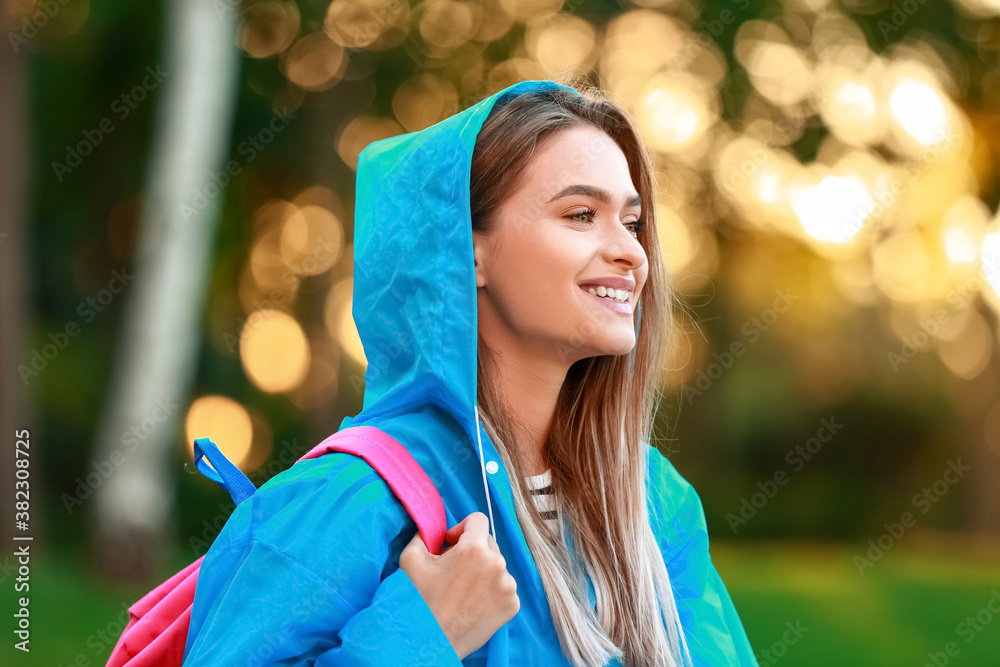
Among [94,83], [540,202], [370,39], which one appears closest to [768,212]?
[370,39]

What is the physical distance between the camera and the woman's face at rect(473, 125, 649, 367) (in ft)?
6.89

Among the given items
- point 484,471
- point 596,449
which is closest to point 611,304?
point 596,449

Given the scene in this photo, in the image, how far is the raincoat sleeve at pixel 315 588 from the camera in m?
1.69

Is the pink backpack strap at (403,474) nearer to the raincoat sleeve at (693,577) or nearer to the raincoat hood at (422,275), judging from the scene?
the raincoat hood at (422,275)

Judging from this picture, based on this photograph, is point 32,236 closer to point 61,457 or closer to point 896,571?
point 61,457

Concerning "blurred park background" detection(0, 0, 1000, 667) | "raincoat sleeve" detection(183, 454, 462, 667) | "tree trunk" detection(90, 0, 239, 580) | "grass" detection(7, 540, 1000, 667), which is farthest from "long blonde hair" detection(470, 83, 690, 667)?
"tree trunk" detection(90, 0, 239, 580)

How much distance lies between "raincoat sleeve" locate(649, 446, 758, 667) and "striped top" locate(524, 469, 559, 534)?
0.33 metres

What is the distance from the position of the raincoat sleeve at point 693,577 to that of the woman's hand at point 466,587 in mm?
690

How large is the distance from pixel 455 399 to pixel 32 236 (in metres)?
8.17

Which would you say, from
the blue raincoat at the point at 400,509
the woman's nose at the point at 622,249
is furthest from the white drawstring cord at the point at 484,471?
the woman's nose at the point at 622,249

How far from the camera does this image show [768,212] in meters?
11.9

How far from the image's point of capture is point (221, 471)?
205 centimetres

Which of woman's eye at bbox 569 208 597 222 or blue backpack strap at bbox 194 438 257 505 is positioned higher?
woman's eye at bbox 569 208 597 222

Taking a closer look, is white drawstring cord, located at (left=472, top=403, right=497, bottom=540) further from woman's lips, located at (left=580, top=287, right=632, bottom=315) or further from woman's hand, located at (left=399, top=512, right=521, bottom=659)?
woman's lips, located at (left=580, top=287, right=632, bottom=315)
